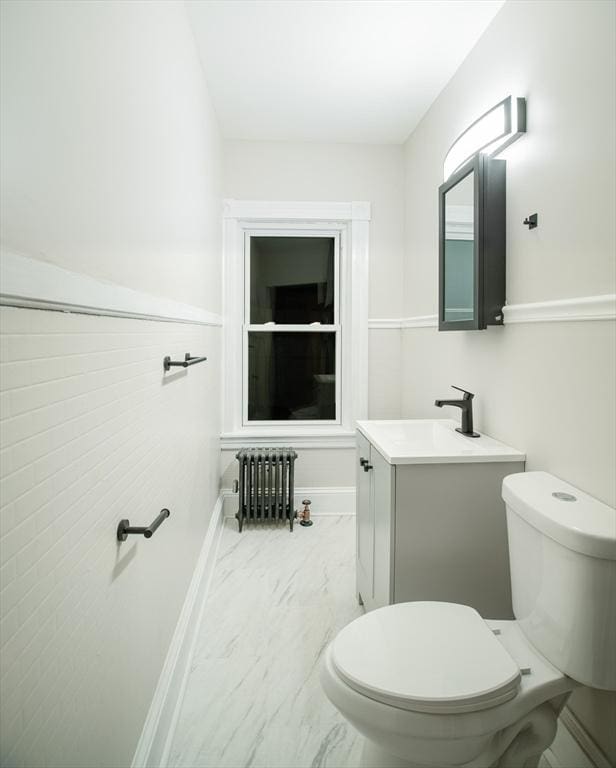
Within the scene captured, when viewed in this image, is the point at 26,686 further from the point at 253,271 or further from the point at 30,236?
the point at 253,271

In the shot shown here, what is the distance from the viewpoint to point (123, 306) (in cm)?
106

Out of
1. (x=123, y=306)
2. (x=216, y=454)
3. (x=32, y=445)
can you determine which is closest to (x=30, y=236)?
(x=32, y=445)

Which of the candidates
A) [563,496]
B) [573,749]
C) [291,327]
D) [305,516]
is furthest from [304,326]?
[573,749]

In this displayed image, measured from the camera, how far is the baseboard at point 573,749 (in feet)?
4.22

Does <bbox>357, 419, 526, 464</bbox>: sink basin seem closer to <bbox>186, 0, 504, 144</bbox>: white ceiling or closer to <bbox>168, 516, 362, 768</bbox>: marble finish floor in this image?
<bbox>168, 516, 362, 768</bbox>: marble finish floor

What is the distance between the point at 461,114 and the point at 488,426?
147 centimetres

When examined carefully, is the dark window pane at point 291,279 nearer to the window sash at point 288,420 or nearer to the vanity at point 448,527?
the window sash at point 288,420

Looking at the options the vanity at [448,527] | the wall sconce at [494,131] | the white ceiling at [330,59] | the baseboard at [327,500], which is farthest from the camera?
the baseboard at [327,500]

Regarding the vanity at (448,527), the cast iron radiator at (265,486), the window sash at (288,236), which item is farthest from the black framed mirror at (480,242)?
the cast iron radiator at (265,486)

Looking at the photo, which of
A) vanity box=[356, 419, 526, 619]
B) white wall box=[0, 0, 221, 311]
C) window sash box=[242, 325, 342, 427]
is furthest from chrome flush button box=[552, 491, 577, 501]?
window sash box=[242, 325, 342, 427]

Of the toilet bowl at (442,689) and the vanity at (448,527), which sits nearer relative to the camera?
the toilet bowl at (442,689)

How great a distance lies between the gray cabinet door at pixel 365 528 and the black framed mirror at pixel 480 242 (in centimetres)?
66

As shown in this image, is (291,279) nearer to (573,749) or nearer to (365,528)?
Answer: (365,528)

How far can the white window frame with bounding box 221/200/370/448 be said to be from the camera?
123 inches
